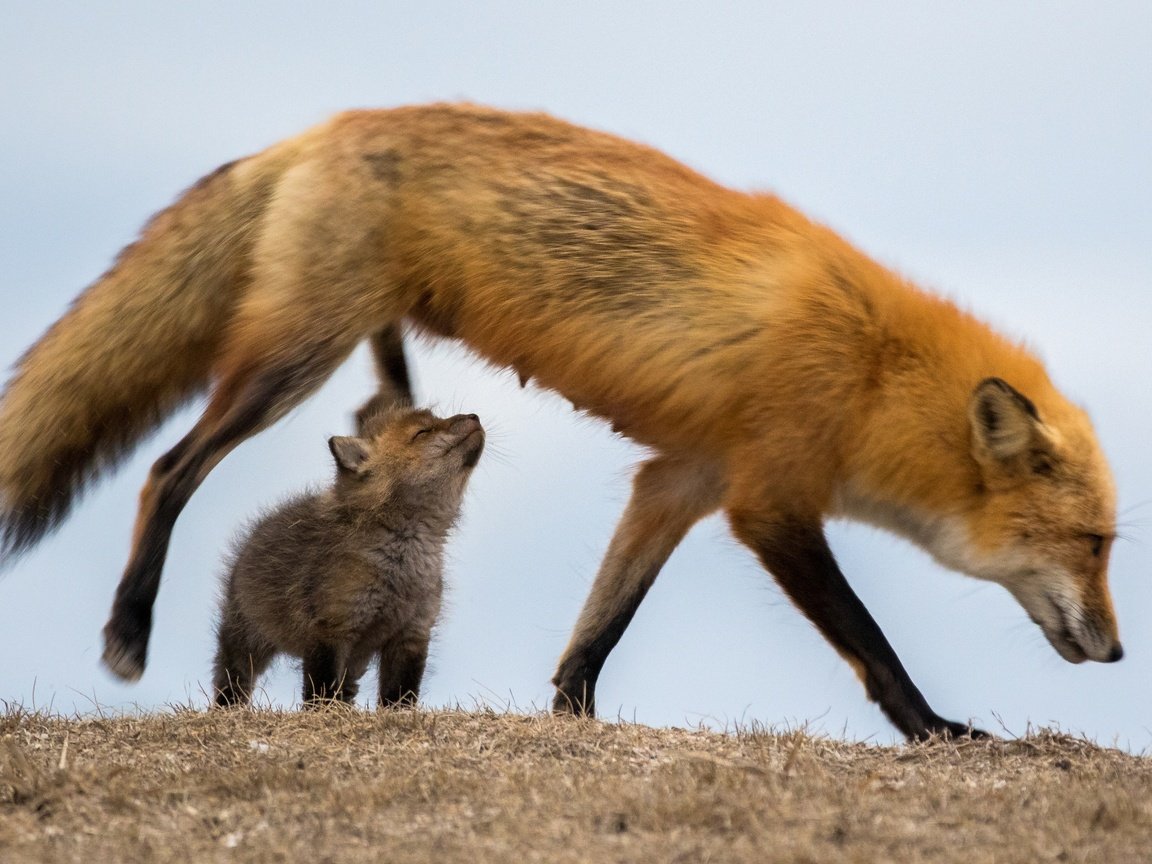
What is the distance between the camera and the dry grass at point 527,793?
4227 mm

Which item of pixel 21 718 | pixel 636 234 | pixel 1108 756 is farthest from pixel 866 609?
pixel 21 718

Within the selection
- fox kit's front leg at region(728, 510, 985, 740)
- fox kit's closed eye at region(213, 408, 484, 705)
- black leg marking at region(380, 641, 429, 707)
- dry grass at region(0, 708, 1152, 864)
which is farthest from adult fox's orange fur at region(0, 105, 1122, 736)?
dry grass at region(0, 708, 1152, 864)

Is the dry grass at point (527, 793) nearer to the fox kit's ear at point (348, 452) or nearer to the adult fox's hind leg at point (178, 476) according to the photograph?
the adult fox's hind leg at point (178, 476)

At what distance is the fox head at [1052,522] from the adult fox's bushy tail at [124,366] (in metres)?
3.73

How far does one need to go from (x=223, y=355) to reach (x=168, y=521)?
0.92 meters

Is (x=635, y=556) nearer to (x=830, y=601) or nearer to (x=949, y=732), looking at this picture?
(x=830, y=601)

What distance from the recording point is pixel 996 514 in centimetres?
656

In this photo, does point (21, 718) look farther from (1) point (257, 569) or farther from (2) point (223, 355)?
(2) point (223, 355)

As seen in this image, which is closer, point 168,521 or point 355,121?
point 168,521

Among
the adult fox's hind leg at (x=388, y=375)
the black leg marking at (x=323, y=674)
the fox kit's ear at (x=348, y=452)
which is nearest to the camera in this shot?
the black leg marking at (x=323, y=674)

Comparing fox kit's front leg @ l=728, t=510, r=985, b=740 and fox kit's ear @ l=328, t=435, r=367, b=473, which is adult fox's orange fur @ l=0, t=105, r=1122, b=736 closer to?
fox kit's front leg @ l=728, t=510, r=985, b=740

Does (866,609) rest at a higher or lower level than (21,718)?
higher

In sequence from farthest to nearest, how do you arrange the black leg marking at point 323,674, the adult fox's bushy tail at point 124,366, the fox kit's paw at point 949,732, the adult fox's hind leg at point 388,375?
the adult fox's hind leg at point 388,375
the adult fox's bushy tail at point 124,366
the black leg marking at point 323,674
the fox kit's paw at point 949,732

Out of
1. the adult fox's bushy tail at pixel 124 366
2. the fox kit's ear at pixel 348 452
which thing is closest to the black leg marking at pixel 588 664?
the fox kit's ear at pixel 348 452
